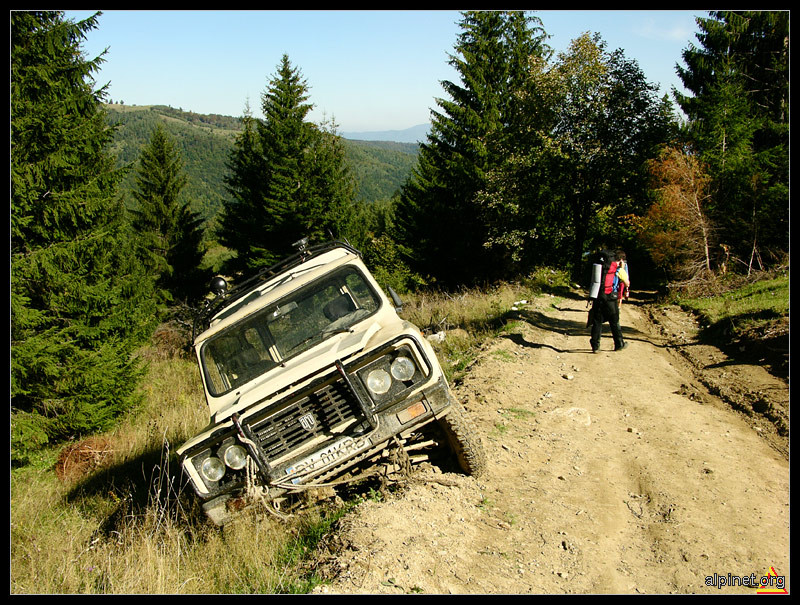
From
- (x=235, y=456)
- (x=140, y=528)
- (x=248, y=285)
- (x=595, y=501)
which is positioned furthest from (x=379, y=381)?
(x=140, y=528)

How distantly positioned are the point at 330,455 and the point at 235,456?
2.68 feet

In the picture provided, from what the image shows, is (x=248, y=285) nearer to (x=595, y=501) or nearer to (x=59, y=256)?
(x=595, y=501)

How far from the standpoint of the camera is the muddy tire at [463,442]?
15.2 feet

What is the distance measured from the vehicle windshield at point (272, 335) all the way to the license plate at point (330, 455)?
3.96ft

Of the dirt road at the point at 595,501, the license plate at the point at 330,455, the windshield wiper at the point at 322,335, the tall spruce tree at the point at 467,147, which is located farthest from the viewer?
the tall spruce tree at the point at 467,147

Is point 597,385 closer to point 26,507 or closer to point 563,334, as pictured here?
point 563,334

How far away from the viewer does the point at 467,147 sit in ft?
84.6

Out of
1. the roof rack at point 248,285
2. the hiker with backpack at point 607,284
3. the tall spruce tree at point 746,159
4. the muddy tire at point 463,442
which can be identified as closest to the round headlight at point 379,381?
the muddy tire at point 463,442

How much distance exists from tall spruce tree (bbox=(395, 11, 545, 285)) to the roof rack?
1993cm

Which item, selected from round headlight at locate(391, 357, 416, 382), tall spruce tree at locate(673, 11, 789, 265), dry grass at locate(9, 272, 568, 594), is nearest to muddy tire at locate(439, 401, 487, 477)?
round headlight at locate(391, 357, 416, 382)

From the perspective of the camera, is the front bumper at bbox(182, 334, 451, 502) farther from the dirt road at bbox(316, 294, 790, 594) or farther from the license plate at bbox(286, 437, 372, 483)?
the dirt road at bbox(316, 294, 790, 594)

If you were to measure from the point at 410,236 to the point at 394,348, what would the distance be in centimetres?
2408

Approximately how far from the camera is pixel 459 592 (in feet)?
11.1

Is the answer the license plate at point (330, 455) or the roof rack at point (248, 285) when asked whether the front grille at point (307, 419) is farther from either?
the roof rack at point (248, 285)
